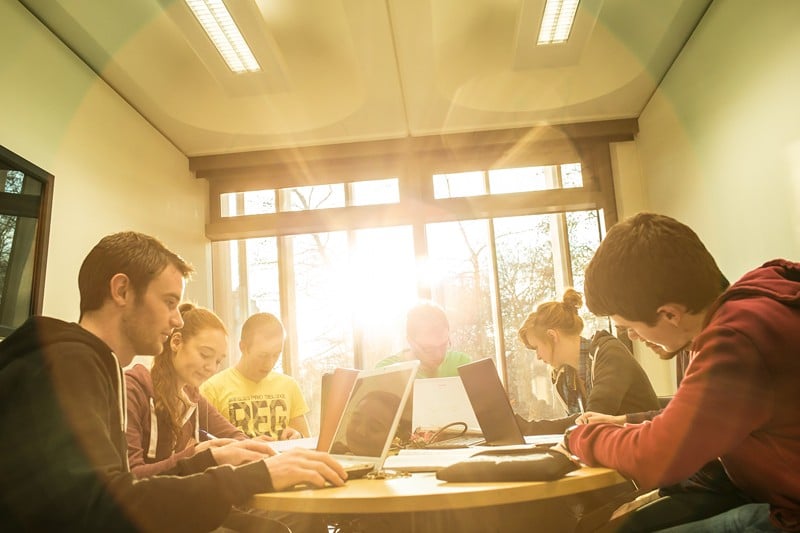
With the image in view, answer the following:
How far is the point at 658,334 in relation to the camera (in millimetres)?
1481

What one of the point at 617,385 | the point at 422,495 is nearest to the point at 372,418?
the point at 422,495

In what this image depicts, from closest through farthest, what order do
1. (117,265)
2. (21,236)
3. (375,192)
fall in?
(117,265)
(21,236)
(375,192)

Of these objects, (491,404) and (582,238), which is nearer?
(491,404)

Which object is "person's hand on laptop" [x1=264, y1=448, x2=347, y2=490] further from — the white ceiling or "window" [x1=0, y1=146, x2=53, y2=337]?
the white ceiling

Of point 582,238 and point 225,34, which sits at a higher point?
point 225,34

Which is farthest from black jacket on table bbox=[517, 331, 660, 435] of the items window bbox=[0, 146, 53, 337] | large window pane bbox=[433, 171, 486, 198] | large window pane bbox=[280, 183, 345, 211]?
large window pane bbox=[280, 183, 345, 211]

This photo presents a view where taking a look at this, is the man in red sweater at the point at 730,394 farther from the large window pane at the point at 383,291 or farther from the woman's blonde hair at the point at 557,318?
the large window pane at the point at 383,291

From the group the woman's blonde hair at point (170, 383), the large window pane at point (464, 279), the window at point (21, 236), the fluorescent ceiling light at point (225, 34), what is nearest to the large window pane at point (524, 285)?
the large window pane at point (464, 279)

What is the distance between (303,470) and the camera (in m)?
1.36

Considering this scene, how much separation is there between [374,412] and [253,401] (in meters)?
2.04

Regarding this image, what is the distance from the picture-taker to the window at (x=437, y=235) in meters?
4.90

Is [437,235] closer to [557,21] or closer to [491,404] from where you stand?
[557,21]

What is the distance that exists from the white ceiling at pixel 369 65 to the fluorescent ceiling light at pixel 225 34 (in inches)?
2.0

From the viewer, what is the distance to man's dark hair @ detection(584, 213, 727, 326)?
1373mm
